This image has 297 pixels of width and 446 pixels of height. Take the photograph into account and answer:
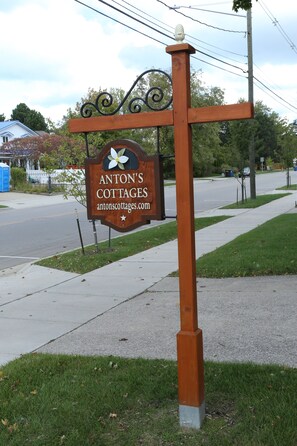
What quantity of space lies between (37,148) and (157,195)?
169ft

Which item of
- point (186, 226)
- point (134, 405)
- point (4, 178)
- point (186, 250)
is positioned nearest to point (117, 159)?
point (186, 226)

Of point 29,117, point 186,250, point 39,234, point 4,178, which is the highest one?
point 29,117

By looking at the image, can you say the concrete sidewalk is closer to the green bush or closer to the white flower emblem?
the white flower emblem

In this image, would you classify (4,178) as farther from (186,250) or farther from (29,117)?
(29,117)

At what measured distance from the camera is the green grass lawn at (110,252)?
9539 mm

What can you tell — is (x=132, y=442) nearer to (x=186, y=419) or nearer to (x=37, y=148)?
(x=186, y=419)

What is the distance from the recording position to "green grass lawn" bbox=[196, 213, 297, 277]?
7988 millimetres

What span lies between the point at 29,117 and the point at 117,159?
113 metres

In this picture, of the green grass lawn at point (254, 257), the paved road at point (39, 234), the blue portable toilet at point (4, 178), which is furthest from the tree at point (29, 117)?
the green grass lawn at point (254, 257)

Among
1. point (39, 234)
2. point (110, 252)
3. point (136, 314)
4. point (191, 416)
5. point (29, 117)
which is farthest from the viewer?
point (29, 117)

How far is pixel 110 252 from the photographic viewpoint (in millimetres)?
10789

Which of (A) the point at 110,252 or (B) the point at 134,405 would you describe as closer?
(B) the point at 134,405

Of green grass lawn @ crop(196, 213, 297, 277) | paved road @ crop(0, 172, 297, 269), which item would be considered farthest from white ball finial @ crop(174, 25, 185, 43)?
paved road @ crop(0, 172, 297, 269)

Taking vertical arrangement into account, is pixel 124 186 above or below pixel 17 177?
above
